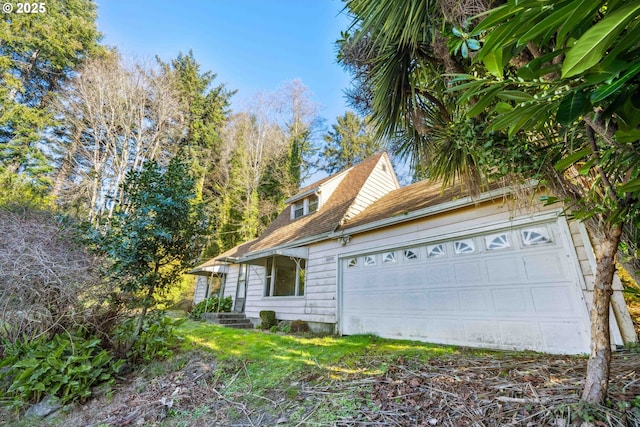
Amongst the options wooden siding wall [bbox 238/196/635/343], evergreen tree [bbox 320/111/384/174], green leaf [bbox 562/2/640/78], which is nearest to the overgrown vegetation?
wooden siding wall [bbox 238/196/635/343]

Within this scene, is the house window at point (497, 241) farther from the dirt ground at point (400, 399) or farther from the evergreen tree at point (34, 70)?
the evergreen tree at point (34, 70)

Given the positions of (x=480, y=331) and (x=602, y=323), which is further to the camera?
(x=480, y=331)

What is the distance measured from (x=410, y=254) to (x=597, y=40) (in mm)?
5620

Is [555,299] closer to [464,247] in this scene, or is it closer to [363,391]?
[464,247]

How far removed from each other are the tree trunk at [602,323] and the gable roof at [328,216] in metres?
5.75

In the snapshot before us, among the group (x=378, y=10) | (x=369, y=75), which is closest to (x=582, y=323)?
(x=369, y=75)

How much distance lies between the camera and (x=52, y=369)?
3.55 meters

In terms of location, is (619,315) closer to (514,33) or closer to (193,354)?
(514,33)

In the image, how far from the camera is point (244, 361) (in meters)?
4.31

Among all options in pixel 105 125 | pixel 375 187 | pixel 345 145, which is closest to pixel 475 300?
pixel 375 187

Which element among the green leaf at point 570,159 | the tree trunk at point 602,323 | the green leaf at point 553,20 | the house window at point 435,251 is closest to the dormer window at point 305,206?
the house window at point 435,251

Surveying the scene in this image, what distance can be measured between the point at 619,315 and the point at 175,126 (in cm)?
2074

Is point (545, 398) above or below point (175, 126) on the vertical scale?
below

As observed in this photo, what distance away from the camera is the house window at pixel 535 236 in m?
4.44
